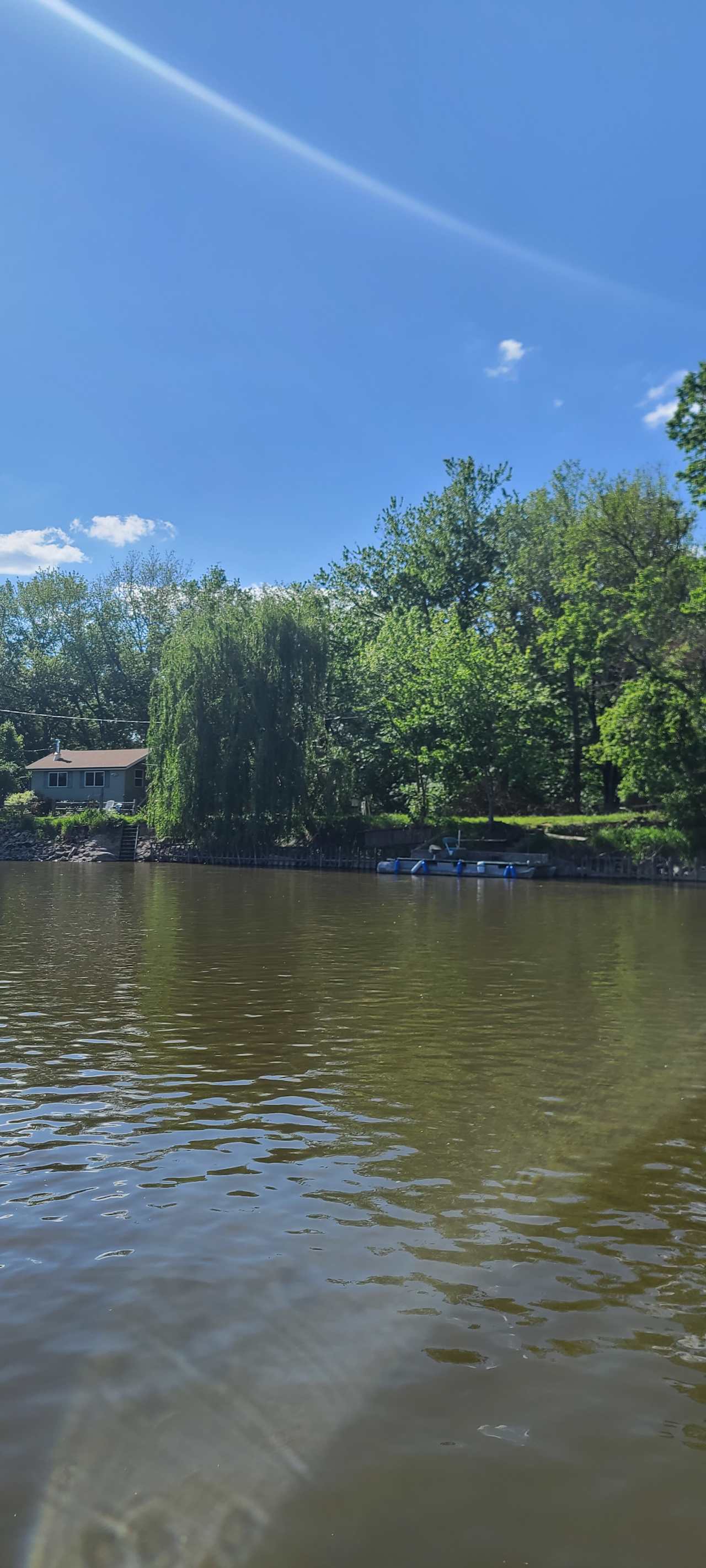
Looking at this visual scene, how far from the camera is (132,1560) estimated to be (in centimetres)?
349

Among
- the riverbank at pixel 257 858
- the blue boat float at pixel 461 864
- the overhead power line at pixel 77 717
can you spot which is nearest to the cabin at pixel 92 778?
the riverbank at pixel 257 858

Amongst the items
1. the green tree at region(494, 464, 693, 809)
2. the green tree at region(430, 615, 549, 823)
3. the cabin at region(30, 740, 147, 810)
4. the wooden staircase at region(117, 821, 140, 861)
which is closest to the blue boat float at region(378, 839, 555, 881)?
the green tree at region(430, 615, 549, 823)

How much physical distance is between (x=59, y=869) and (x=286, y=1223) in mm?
51132

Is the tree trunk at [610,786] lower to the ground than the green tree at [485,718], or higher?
lower

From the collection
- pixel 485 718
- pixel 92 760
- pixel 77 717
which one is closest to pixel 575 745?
pixel 485 718

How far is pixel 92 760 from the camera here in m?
77.1

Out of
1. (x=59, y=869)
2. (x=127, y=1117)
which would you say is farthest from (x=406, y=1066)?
(x=59, y=869)

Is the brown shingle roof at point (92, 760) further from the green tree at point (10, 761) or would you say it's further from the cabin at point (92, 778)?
the green tree at point (10, 761)

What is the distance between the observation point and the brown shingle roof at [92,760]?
2968 inches

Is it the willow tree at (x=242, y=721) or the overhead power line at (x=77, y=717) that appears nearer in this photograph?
the willow tree at (x=242, y=721)

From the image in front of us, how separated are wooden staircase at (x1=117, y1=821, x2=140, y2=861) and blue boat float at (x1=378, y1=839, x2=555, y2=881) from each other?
1860cm

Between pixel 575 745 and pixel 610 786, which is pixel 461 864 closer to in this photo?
pixel 610 786

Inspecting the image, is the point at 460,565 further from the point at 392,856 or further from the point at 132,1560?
the point at 132,1560

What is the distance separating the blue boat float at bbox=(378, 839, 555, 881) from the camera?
47.0m
